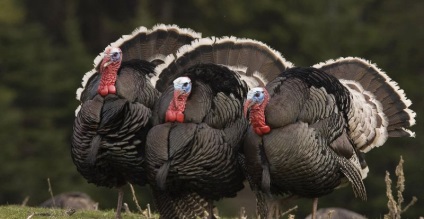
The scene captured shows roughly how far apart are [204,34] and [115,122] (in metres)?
18.9

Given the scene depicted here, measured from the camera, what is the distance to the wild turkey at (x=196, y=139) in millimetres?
9141

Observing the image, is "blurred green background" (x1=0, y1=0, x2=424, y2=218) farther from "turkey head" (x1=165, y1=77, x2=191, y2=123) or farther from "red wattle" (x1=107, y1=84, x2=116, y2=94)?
"turkey head" (x1=165, y1=77, x2=191, y2=123)

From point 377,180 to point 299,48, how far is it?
14.7 ft

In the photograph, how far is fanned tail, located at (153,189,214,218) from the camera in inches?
386

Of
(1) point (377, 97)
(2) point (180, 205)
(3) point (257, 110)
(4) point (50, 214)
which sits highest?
(1) point (377, 97)

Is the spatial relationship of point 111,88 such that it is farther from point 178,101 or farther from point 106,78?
point 178,101

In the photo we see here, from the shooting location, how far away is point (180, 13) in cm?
3047

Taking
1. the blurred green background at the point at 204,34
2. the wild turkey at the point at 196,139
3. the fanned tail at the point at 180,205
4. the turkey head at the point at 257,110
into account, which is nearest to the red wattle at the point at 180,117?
the wild turkey at the point at 196,139

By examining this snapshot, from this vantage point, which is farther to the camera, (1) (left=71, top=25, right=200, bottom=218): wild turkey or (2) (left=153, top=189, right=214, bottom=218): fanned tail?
(2) (left=153, top=189, right=214, bottom=218): fanned tail

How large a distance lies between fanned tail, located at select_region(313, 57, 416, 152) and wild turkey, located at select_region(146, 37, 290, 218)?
100 centimetres

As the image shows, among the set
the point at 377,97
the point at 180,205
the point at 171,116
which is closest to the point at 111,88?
the point at 171,116

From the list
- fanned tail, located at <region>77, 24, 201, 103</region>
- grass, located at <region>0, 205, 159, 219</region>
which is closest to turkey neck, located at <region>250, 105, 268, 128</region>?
grass, located at <region>0, 205, 159, 219</region>

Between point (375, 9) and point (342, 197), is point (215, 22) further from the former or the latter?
point (342, 197)

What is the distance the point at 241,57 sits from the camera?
1043cm
